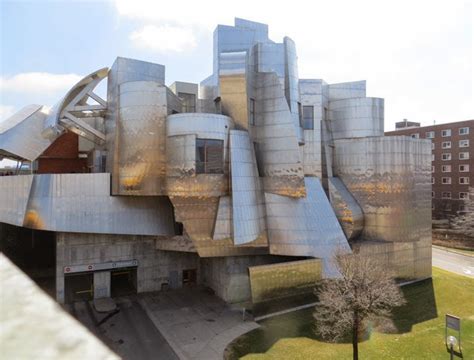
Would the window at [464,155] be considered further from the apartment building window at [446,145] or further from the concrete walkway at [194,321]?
the concrete walkway at [194,321]

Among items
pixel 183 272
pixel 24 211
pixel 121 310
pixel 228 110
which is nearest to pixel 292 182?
pixel 228 110

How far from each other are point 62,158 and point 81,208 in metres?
16.3

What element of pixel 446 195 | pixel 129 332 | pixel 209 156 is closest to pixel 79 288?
pixel 129 332

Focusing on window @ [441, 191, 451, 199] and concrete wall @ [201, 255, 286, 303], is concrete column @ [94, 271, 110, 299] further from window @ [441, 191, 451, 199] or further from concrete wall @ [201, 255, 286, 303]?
window @ [441, 191, 451, 199]

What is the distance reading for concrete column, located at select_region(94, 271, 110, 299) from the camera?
101 feet

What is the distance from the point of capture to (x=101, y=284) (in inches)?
1219

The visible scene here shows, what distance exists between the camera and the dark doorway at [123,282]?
32531mm

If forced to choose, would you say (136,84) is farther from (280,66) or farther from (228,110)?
(280,66)

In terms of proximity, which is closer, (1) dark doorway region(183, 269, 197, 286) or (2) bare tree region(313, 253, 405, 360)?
(2) bare tree region(313, 253, 405, 360)

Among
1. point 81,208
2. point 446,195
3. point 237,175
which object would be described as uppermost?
point 237,175

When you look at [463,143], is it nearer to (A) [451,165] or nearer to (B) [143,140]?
(A) [451,165]

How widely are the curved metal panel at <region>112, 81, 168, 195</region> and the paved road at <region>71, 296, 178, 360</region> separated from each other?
1007 cm

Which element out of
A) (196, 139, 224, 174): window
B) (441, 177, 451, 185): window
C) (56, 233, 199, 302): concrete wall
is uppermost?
(196, 139, 224, 174): window

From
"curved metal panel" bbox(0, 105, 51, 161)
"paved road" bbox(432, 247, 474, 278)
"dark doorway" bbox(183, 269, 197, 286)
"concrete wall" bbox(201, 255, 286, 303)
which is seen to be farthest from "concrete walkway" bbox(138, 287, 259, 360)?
"paved road" bbox(432, 247, 474, 278)
